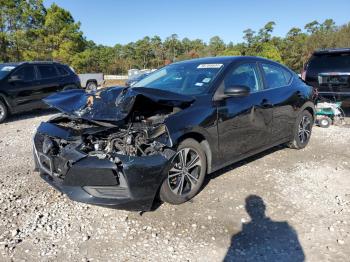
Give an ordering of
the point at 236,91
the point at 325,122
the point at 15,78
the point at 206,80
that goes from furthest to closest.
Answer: the point at 15,78 → the point at 325,122 → the point at 206,80 → the point at 236,91

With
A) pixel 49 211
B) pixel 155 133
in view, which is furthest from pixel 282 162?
pixel 49 211

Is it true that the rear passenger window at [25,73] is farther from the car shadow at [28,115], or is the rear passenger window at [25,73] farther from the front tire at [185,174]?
the front tire at [185,174]

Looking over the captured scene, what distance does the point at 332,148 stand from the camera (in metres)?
6.62

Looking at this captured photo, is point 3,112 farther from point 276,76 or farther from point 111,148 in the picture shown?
point 276,76

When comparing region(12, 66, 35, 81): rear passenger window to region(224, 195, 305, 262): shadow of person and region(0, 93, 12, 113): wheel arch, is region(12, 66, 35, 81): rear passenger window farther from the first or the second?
region(224, 195, 305, 262): shadow of person

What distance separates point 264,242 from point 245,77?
8.19 feet

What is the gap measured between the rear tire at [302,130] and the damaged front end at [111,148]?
2877 mm

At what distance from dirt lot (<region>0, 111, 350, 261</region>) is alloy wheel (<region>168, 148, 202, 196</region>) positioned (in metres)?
0.22

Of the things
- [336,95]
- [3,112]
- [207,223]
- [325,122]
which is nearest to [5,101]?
[3,112]

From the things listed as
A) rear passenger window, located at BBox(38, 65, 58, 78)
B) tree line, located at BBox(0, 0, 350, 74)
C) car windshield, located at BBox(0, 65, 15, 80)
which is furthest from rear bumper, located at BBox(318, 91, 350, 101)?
tree line, located at BBox(0, 0, 350, 74)

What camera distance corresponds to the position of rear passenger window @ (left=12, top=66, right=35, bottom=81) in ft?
33.4

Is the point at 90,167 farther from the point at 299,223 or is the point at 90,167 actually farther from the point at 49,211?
the point at 299,223

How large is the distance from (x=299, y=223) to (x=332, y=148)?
330 centimetres

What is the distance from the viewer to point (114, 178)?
11.6 feet
